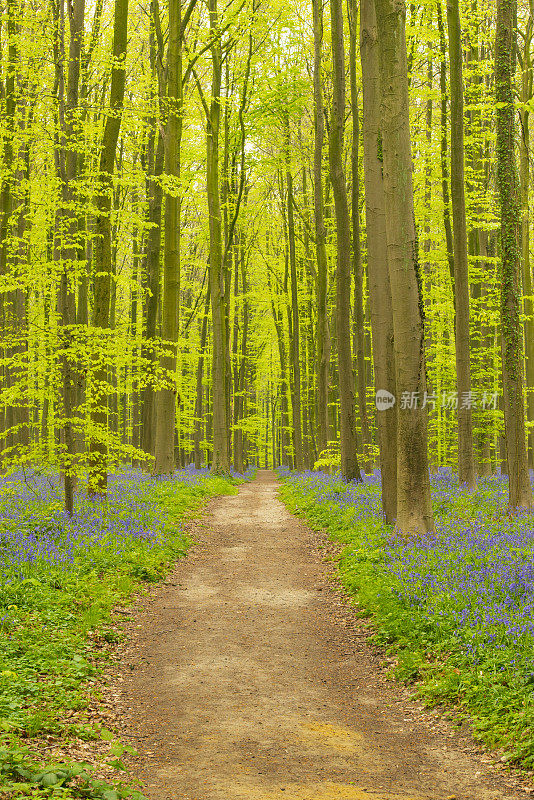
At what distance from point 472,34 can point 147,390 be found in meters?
A: 15.5

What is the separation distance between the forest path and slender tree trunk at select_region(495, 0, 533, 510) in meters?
4.25

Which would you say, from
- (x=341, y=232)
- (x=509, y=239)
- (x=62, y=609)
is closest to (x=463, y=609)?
(x=62, y=609)

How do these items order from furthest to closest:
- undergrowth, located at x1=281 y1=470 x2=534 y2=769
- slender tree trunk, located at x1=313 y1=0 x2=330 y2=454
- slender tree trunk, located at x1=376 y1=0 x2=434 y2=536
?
slender tree trunk, located at x1=313 y1=0 x2=330 y2=454 → slender tree trunk, located at x1=376 y1=0 x2=434 y2=536 → undergrowth, located at x1=281 y1=470 x2=534 y2=769

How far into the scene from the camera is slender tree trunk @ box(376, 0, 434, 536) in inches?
352

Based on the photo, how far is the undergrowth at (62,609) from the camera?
13.3 ft

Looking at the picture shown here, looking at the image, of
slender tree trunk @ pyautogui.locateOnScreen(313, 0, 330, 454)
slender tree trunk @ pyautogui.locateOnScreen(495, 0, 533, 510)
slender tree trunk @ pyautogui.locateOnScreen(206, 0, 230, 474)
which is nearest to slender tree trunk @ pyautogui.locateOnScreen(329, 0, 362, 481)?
slender tree trunk @ pyautogui.locateOnScreen(313, 0, 330, 454)

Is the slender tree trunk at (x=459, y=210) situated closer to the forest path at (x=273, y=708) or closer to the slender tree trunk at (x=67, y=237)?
the forest path at (x=273, y=708)

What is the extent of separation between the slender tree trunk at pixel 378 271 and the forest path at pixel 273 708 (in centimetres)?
225

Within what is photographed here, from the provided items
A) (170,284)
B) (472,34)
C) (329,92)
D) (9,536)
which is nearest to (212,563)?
(9,536)

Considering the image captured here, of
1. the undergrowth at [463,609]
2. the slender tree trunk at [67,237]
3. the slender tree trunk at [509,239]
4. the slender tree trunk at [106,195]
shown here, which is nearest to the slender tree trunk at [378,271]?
the undergrowth at [463,609]

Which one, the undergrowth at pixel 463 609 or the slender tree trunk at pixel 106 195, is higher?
the slender tree trunk at pixel 106 195

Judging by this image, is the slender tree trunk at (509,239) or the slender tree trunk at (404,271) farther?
the slender tree trunk at (509,239)

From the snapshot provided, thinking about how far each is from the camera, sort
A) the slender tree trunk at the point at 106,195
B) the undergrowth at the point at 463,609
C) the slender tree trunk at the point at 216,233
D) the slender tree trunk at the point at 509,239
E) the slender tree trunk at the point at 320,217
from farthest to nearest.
A: the slender tree trunk at the point at 216,233 < the slender tree trunk at the point at 320,217 < the slender tree trunk at the point at 106,195 < the slender tree trunk at the point at 509,239 < the undergrowth at the point at 463,609

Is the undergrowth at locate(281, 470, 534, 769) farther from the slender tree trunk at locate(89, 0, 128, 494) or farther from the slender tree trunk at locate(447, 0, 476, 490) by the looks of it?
the slender tree trunk at locate(89, 0, 128, 494)
